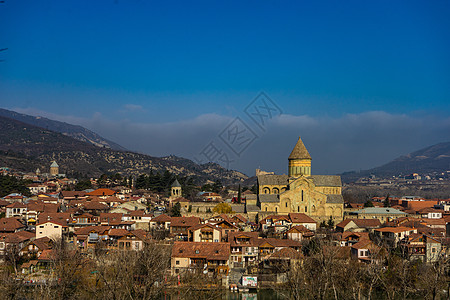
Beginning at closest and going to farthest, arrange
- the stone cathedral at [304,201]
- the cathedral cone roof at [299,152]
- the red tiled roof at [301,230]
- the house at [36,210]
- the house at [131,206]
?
1. the red tiled roof at [301,230]
2. the house at [36,210]
3. the house at [131,206]
4. the stone cathedral at [304,201]
5. the cathedral cone roof at [299,152]

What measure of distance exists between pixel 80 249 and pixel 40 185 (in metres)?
37.9

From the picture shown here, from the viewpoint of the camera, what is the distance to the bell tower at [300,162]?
51.0 meters

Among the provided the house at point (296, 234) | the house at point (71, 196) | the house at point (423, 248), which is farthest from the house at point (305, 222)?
the house at point (71, 196)

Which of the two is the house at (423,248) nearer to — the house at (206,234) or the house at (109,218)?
the house at (206,234)

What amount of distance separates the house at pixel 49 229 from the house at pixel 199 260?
11135mm

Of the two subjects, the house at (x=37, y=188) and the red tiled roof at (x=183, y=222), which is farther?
the house at (x=37, y=188)

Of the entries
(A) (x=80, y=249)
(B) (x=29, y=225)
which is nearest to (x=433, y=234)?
(A) (x=80, y=249)

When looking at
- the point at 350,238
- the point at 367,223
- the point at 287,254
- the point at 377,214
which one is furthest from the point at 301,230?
the point at 377,214

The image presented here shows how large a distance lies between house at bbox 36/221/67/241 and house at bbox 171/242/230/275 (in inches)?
438

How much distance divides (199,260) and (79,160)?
121208 millimetres

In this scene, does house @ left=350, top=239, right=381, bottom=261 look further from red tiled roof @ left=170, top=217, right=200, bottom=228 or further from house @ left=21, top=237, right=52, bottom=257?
house @ left=21, top=237, right=52, bottom=257

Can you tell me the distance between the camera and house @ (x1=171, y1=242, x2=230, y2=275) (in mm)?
30047

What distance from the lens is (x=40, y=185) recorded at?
69125 millimetres

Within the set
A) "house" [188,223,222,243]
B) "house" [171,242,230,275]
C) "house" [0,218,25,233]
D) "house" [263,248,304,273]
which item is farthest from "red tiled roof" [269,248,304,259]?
"house" [0,218,25,233]
